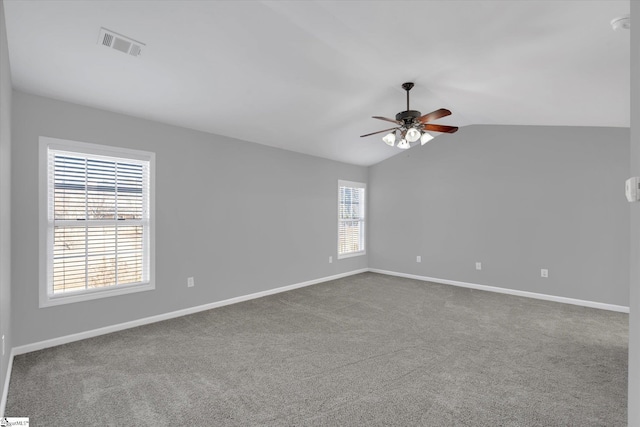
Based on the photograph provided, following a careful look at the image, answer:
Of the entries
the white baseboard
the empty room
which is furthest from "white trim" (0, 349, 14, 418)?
the white baseboard

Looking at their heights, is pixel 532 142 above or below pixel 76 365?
above

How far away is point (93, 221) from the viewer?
3.47 meters

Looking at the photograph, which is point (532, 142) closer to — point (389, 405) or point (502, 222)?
point (502, 222)

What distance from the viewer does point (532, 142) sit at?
16.8 ft

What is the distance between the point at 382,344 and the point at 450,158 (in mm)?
4016

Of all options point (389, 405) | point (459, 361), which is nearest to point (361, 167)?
point (459, 361)

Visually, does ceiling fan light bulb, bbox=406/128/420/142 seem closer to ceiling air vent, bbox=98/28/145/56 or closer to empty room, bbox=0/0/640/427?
empty room, bbox=0/0/640/427

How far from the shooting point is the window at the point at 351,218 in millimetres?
6734

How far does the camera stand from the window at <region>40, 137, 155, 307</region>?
3203 millimetres

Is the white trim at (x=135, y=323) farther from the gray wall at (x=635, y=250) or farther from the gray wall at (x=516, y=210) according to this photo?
the gray wall at (x=635, y=250)

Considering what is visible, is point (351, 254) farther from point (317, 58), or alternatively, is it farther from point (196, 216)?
point (317, 58)

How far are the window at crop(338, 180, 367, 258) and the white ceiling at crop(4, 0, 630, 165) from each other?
2617mm

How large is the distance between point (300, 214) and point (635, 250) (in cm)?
477

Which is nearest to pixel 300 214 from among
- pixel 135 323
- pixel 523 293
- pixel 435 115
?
pixel 135 323
